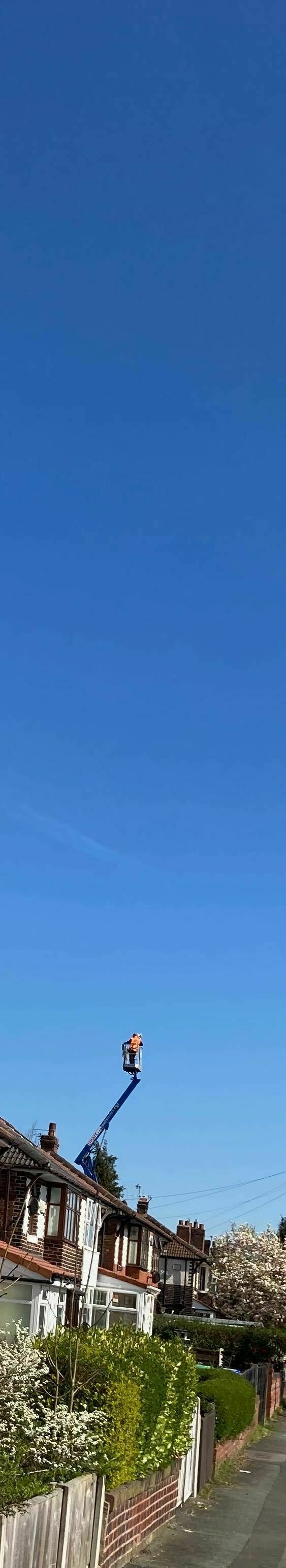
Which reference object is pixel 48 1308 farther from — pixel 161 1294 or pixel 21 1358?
Answer: pixel 161 1294

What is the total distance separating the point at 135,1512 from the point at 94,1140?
72766 millimetres

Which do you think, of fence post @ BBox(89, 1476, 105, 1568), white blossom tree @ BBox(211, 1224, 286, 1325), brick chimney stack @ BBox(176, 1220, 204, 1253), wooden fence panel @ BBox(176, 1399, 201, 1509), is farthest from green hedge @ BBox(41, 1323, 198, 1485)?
brick chimney stack @ BBox(176, 1220, 204, 1253)

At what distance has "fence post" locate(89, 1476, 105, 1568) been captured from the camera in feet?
33.1

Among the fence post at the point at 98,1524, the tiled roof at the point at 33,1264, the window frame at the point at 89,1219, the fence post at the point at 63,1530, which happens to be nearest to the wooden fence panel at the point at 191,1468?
the fence post at the point at 98,1524

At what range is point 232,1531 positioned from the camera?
1507 centimetres

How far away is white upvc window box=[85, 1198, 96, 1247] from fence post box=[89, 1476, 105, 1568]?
31.1 m

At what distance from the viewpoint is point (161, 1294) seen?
67.8 metres

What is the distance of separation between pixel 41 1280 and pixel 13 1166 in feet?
9.55

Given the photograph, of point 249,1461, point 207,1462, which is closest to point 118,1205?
point 249,1461

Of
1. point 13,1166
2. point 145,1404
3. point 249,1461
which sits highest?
point 13,1166

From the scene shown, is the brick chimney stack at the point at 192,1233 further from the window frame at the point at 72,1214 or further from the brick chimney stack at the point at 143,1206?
the window frame at the point at 72,1214

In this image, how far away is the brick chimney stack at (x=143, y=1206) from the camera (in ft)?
200

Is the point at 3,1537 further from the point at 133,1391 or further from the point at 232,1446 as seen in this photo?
the point at 232,1446

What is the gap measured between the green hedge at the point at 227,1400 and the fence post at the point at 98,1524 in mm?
8789
